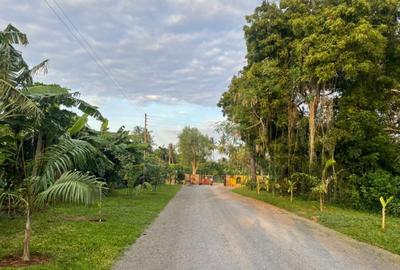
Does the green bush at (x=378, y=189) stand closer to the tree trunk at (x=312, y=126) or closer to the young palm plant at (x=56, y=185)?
the tree trunk at (x=312, y=126)

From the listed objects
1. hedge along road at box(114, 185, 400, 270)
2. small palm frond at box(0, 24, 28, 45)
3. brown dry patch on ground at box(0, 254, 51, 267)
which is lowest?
hedge along road at box(114, 185, 400, 270)

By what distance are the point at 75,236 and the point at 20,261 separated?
2.59 metres

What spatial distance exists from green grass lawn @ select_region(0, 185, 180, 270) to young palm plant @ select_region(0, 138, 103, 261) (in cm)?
66

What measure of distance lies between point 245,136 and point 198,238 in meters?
19.5

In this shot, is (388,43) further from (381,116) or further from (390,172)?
(390,172)

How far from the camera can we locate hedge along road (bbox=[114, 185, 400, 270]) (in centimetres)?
754

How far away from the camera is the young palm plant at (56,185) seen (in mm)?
6559

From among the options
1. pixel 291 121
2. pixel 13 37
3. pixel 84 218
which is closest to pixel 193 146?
pixel 291 121

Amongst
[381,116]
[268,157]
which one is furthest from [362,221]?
[268,157]

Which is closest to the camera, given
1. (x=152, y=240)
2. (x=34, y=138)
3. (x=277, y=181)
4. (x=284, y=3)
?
(x=152, y=240)

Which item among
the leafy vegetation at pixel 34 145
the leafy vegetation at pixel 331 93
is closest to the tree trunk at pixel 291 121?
the leafy vegetation at pixel 331 93

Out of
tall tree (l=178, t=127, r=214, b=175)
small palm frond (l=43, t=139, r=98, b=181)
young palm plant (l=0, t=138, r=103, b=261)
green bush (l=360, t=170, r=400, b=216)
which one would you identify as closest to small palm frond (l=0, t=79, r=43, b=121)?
small palm frond (l=43, t=139, r=98, b=181)

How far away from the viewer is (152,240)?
990cm

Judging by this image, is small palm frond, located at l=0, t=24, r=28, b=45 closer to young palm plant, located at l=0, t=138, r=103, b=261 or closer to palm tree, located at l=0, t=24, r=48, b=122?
palm tree, located at l=0, t=24, r=48, b=122
